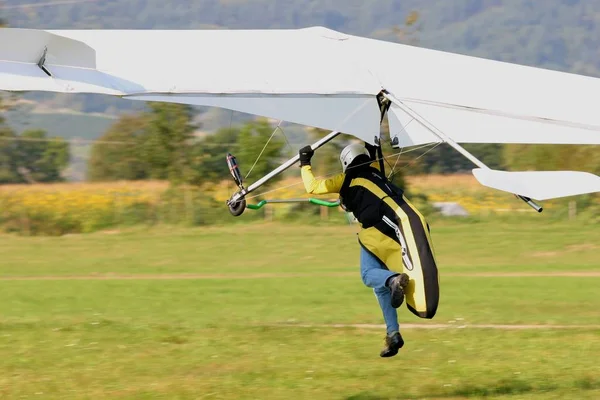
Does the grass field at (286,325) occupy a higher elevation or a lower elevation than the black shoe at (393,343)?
lower

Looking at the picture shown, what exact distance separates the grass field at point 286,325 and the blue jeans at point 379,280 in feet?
3.04

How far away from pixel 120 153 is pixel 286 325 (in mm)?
41927

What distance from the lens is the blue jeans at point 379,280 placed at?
407 inches

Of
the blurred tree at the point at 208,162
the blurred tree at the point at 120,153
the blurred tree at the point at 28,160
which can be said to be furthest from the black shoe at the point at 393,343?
the blurred tree at the point at 28,160

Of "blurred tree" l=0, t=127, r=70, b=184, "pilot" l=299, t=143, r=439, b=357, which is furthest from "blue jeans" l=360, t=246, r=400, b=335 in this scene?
"blurred tree" l=0, t=127, r=70, b=184

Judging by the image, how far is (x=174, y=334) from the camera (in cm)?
1503

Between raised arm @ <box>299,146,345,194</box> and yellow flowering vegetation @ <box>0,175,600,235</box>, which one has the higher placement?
raised arm @ <box>299,146,345,194</box>

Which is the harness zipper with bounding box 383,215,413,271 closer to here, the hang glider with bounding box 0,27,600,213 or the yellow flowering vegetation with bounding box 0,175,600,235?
the hang glider with bounding box 0,27,600,213

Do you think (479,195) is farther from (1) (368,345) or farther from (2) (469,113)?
(2) (469,113)

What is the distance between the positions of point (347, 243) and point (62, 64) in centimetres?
2651

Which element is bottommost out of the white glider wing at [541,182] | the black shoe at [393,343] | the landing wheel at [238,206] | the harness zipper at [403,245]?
the black shoe at [393,343]

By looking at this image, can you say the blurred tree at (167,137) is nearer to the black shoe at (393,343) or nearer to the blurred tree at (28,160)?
the blurred tree at (28,160)

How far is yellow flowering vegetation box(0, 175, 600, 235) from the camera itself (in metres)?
41.3

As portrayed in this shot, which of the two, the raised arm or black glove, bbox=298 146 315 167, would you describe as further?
black glove, bbox=298 146 315 167
